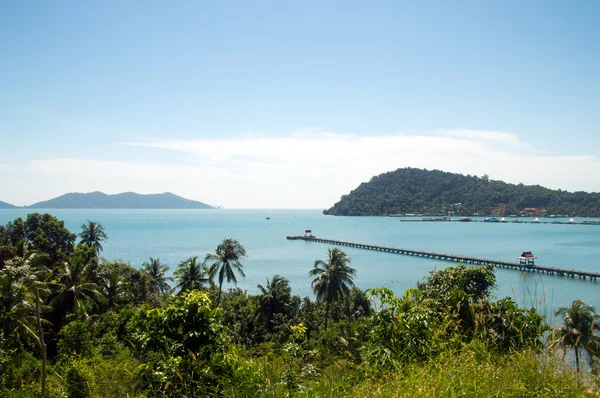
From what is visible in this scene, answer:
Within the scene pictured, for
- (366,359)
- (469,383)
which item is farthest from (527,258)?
(469,383)

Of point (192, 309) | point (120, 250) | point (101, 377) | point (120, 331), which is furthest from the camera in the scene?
point (120, 250)

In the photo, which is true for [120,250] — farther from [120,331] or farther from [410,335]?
[410,335]

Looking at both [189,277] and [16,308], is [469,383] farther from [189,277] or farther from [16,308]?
[189,277]

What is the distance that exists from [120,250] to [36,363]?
81286 mm

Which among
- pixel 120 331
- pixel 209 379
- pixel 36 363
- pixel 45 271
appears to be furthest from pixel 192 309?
pixel 120 331

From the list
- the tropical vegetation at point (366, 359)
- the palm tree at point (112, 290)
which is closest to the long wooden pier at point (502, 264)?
the palm tree at point (112, 290)

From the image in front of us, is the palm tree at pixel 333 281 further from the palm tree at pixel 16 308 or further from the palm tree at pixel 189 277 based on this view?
the palm tree at pixel 16 308

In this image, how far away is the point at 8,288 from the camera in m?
14.7

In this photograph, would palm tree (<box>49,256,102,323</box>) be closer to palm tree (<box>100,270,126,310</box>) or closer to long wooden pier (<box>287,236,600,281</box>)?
palm tree (<box>100,270,126,310</box>)

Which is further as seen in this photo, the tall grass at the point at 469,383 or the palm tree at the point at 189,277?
the palm tree at the point at 189,277

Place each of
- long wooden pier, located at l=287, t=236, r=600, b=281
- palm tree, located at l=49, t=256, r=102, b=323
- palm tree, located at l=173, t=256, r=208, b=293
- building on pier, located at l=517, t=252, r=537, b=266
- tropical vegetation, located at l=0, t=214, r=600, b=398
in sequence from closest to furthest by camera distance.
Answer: tropical vegetation, located at l=0, t=214, r=600, b=398 → palm tree, located at l=49, t=256, r=102, b=323 → palm tree, located at l=173, t=256, r=208, b=293 → long wooden pier, located at l=287, t=236, r=600, b=281 → building on pier, located at l=517, t=252, r=537, b=266

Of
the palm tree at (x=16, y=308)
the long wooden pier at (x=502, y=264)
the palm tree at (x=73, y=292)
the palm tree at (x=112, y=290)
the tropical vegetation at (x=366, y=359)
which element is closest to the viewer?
the tropical vegetation at (x=366, y=359)

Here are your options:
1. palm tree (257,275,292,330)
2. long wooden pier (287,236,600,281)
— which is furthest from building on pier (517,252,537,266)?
palm tree (257,275,292,330)

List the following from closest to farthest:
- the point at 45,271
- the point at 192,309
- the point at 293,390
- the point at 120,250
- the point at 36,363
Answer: the point at 293,390 < the point at 192,309 < the point at 36,363 < the point at 45,271 < the point at 120,250
